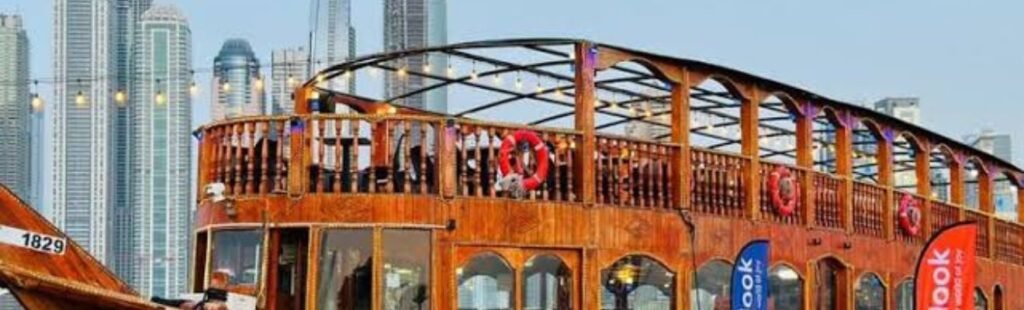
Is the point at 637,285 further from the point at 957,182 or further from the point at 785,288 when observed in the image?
the point at 957,182

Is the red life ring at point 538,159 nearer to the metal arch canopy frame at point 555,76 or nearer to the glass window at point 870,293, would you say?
the metal arch canopy frame at point 555,76

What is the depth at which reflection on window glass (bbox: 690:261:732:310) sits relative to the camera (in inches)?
442

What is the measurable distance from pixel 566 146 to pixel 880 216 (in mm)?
4849

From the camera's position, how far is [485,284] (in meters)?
9.99

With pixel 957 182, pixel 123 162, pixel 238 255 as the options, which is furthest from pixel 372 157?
pixel 123 162

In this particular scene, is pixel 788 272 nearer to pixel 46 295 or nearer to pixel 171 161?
pixel 46 295

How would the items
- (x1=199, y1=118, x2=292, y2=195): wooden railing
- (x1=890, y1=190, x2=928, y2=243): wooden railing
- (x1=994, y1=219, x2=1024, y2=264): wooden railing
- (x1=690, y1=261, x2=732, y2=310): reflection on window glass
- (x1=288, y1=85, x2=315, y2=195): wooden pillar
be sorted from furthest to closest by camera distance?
1. (x1=994, y1=219, x2=1024, y2=264): wooden railing
2. (x1=890, y1=190, x2=928, y2=243): wooden railing
3. (x1=690, y1=261, x2=732, y2=310): reflection on window glass
4. (x1=199, y1=118, x2=292, y2=195): wooden railing
5. (x1=288, y1=85, x2=315, y2=195): wooden pillar

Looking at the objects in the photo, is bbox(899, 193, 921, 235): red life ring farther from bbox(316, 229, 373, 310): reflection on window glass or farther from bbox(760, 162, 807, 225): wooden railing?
bbox(316, 229, 373, 310): reflection on window glass

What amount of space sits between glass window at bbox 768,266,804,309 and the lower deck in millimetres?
1189

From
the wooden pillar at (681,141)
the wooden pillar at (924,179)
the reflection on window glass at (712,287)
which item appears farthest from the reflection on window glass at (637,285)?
the wooden pillar at (924,179)

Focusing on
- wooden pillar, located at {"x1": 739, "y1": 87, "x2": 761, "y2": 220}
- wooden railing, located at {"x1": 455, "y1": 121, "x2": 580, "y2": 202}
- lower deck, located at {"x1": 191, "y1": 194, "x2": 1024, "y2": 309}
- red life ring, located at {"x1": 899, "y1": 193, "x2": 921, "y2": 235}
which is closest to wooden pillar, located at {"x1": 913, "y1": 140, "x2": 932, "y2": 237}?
red life ring, located at {"x1": 899, "y1": 193, "x2": 921, "y2": 235}

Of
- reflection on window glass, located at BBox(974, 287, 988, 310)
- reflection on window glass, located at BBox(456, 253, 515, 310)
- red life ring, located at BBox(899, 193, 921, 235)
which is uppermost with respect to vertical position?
red life ring, located at BBox(899, 193, 921, 235)

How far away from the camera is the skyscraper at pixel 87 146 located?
7888 cm

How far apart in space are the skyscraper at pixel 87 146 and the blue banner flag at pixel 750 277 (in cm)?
6767
